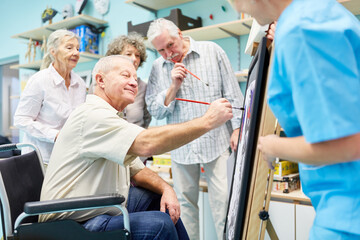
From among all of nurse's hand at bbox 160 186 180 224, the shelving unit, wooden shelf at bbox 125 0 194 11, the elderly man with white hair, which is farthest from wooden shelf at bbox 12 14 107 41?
nurse's hand at bbox 160 186 180 224

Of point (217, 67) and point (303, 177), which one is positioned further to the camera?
point (217, 67)

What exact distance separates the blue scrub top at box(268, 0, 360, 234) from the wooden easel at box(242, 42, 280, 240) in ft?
0.54

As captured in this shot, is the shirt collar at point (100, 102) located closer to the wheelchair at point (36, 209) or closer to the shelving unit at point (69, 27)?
the wheelchair at point (36, 209)

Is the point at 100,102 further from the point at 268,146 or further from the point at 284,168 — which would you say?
the point at 284,168

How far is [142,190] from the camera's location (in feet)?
4.93

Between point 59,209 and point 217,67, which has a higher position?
point 217,67

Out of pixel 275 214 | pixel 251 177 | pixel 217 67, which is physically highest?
pixel 217 67

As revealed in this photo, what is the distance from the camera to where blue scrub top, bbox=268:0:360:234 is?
0.50 metres

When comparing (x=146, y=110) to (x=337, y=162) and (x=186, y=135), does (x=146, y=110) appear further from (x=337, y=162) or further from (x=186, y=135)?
(x=337, y=162)

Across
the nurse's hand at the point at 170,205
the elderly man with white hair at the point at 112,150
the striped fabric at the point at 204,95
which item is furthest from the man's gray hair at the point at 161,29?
the nurse's hand at the point at 170,205

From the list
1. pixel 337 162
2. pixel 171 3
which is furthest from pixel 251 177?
pixel 171 3

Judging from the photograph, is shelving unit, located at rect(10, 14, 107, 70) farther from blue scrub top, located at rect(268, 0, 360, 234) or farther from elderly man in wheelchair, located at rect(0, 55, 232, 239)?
blue scrub top, located at rect(268, 0, 360, 234)

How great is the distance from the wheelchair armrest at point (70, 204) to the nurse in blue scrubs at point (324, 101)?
645 mm

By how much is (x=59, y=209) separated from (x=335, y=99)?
0.90m
